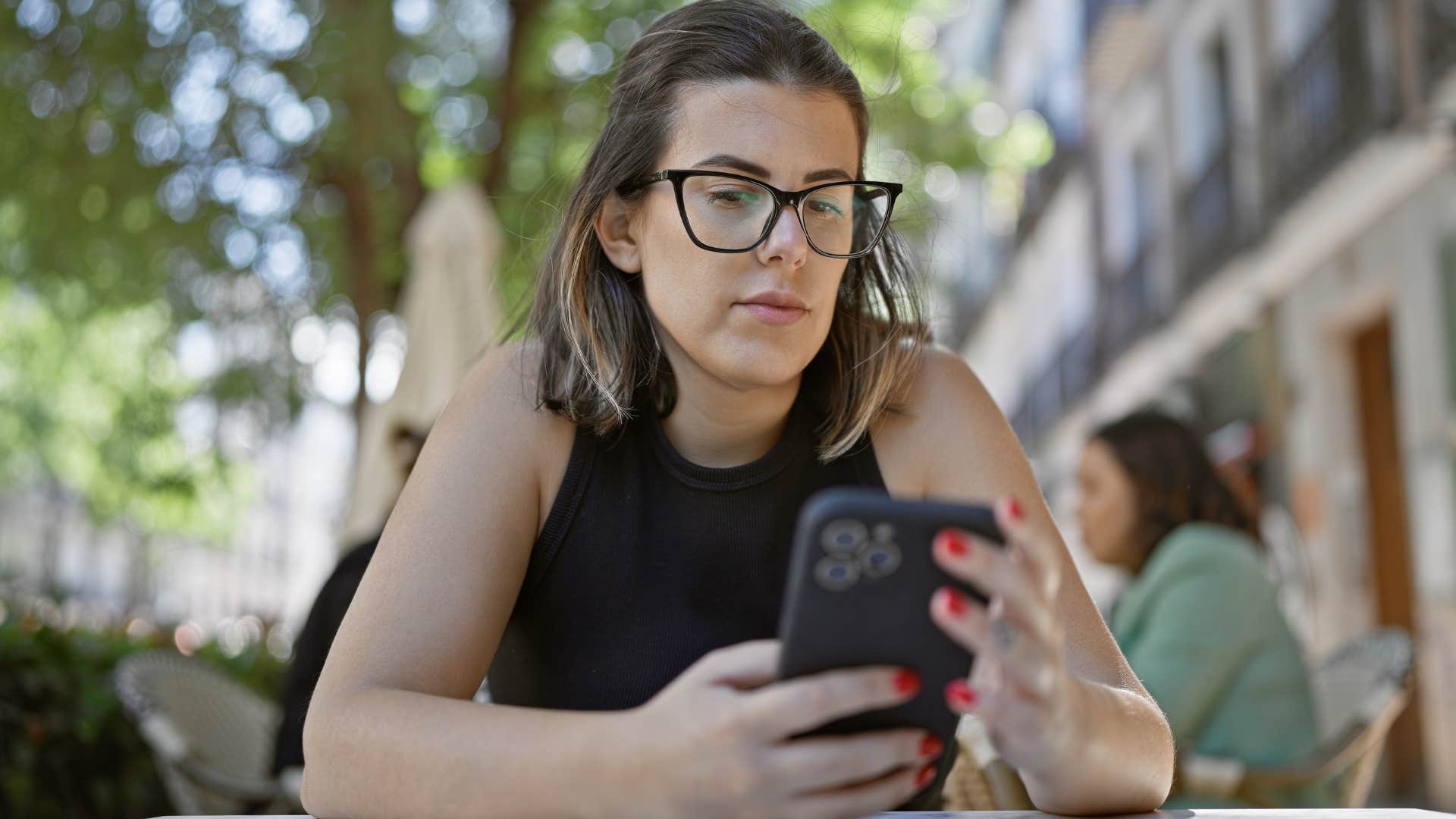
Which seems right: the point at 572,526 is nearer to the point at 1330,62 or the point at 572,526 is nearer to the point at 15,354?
the point at 1330,62

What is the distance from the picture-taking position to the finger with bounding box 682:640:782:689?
949mm

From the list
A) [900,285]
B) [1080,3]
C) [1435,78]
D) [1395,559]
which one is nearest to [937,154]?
[1435,78]

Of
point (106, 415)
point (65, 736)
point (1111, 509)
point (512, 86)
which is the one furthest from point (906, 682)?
point (106, 415)

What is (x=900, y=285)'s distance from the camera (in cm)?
176

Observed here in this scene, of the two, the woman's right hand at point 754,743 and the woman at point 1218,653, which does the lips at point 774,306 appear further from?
the woman at point 1218,653

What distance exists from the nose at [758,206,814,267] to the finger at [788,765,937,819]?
54cm

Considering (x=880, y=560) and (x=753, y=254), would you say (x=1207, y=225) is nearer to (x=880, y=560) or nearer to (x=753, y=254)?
(x=753, y=254)

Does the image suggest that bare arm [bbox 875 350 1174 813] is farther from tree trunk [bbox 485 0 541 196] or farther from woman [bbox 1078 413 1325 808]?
tree trunk [bbox 485 0 541 196]

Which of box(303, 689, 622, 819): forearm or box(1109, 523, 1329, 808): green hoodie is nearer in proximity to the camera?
box(303, 689, 622, 819): forearm

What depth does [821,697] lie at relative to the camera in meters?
0.92

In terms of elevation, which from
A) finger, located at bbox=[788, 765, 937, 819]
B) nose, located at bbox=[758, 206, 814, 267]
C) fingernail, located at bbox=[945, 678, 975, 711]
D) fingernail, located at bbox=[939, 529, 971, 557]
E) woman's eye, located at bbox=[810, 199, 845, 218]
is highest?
woman's eye, located at bbox=[810, 199, 845, 218]

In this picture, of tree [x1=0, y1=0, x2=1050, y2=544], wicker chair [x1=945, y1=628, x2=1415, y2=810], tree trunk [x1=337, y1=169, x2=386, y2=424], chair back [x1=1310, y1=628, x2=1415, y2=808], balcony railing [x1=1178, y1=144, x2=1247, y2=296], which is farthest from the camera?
balcony railing [x1=1178, y1=144, x2=1247, y2=296]

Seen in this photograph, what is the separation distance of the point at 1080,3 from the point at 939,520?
19.9 metres

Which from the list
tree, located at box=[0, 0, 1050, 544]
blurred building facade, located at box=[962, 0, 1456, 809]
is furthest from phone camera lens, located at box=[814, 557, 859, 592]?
blurred building facade, located at box=[962, 0, 1456, 809]
